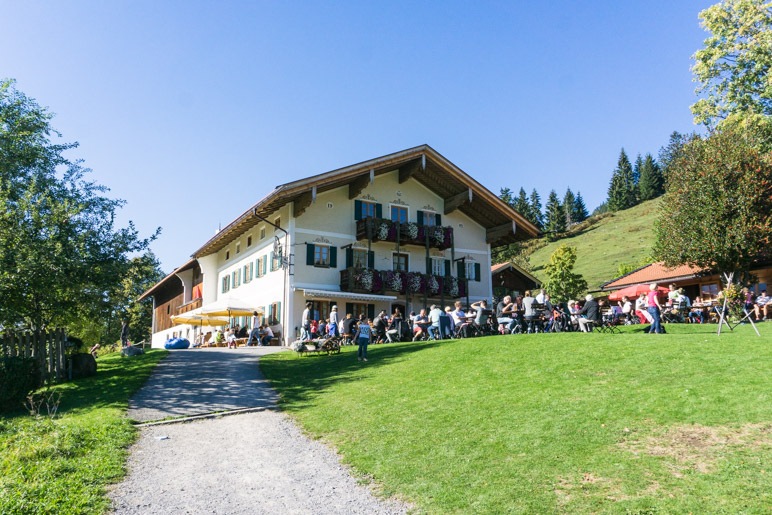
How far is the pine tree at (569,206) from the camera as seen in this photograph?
4459 inches

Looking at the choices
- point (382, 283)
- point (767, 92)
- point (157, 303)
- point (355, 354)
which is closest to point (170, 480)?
point (355, 354)

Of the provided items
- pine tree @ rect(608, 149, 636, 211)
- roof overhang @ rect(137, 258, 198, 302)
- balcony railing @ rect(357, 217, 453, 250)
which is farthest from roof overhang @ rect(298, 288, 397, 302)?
pine tree @ rect(608, 149, 636, 211)

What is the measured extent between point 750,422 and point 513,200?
10203 cm

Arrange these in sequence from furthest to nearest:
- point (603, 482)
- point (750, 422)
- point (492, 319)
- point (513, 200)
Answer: point (513, 200) → point (492, 319) → point (750, 422) → point (603, 482)

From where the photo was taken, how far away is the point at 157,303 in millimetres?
53844

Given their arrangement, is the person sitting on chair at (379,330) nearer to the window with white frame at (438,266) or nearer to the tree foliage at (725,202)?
the window with white frame at (438,266)

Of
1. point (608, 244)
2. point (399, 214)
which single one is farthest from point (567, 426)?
point (608, 244)

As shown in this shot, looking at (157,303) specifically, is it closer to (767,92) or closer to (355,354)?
(355,354)

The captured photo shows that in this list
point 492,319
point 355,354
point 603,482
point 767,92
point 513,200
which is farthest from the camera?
point 513,200

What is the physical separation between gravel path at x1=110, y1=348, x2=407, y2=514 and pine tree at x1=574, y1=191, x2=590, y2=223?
11052 centimetres

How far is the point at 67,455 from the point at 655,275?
34.3 meters

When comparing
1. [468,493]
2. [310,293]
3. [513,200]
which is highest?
[513,200]

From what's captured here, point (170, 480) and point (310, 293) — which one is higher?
point (310, 293)

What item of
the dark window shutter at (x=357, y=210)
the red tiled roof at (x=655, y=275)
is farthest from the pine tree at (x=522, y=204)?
the dark window shutter at (x=357, y=210)
